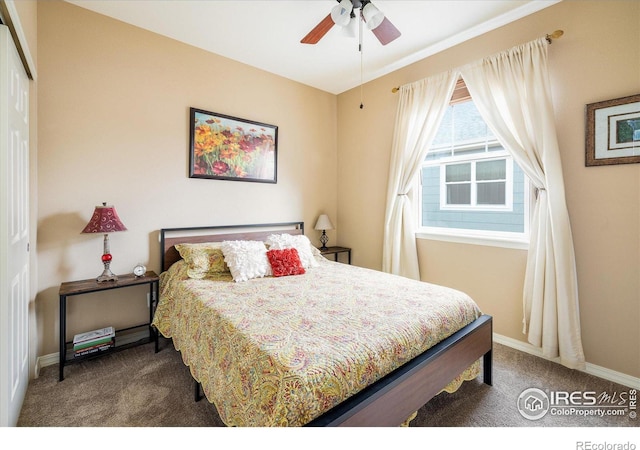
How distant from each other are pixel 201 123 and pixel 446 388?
310cm

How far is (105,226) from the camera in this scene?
232 centimetres

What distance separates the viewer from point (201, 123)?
303cm

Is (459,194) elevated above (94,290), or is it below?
above

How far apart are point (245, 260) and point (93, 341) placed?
1.33 meters

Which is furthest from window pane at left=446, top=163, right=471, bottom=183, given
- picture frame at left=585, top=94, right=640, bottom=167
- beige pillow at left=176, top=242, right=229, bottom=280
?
beige pillow at left=176, top=242, right=229, bottom=280

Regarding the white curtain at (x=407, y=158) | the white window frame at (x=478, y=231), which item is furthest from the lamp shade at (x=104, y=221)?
the white window frame at (x=478, y=231)

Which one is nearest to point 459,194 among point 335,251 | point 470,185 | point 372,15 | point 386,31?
point 470,185

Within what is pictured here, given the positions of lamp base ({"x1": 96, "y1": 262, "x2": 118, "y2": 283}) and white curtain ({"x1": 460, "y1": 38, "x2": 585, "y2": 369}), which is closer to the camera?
white curtain ({"x1": 460, "y1": 38, "x2": 585, "y2": 369})

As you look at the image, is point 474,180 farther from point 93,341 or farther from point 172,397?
point 93,341

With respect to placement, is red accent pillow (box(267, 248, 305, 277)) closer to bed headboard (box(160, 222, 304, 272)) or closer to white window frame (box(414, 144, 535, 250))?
bed headboard (box(160, 222, 304, 272))

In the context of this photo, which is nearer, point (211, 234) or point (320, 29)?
point (320, 29)

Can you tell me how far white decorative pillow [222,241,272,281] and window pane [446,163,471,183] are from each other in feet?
6.94

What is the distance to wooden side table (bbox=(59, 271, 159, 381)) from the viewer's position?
214cm

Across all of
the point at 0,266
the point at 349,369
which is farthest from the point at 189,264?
the point at 349,369
